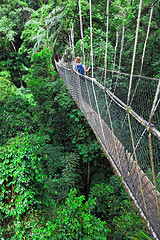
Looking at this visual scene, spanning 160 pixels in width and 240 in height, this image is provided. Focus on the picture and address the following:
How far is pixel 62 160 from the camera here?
3.84m

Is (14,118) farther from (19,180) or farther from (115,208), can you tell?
(115,208)

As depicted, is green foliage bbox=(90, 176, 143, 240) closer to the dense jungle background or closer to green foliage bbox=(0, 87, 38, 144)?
the dense jungle background

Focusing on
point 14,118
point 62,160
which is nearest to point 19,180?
point 62,160

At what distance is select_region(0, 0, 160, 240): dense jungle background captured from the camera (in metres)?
1.98

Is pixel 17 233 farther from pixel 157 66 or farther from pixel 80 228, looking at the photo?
pixel 157 66

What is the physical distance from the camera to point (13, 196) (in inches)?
81.2

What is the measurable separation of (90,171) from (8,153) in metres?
2.99

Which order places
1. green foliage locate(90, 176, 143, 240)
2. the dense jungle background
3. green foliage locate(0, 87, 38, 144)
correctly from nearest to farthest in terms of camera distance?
1. the dense jungle background
2. green foliage locate(90, 176, 143, 240)
3. green foliage locate(0, 87, 38, 144)

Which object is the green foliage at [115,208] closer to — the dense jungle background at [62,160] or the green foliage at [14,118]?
the dense jungle background at [62,160]

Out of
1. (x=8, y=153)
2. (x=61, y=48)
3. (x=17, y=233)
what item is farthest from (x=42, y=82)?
(x=17, y=233)

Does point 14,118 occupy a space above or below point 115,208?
above

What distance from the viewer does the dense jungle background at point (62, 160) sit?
1980mm

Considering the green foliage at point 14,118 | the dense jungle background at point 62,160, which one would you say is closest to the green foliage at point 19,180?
the dense jungle background at point 62,160

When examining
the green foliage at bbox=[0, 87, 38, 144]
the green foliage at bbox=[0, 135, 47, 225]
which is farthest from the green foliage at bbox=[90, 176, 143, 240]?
the green foliage at bbox=[0, 87, 38, 144]
